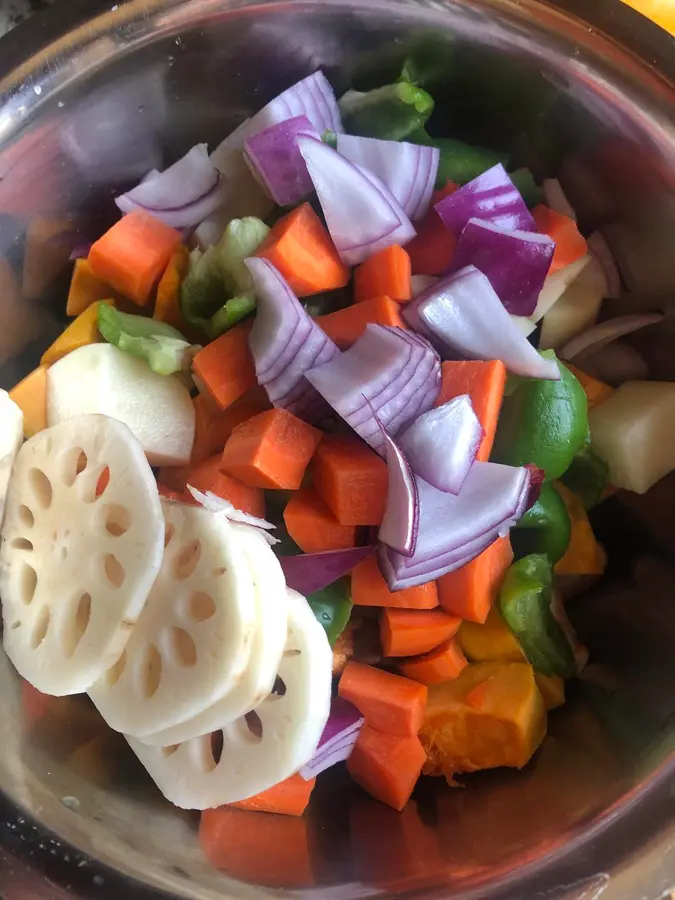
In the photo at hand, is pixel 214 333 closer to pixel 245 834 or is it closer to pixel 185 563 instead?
pixel 185 563

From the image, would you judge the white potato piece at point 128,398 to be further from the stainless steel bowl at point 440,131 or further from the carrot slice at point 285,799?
the carrot slice at point 285,799

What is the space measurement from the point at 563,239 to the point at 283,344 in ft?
1.39

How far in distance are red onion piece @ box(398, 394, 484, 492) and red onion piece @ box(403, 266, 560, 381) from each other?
10 centimetres

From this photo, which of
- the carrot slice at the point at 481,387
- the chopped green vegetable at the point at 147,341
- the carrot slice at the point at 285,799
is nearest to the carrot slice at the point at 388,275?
the carrot slice at the point at 481,387

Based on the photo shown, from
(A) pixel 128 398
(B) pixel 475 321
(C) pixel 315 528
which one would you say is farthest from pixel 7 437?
(B) pixel 475 321

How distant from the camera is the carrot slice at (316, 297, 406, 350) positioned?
0.95 meters

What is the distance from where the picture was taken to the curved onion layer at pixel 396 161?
1.00 m

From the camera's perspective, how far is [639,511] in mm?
1104

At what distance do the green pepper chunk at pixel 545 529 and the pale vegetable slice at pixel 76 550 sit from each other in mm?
494

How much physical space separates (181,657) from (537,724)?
496mm

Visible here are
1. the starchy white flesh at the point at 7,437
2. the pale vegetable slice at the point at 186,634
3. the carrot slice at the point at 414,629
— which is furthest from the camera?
the carrot slice at the point at 414,629

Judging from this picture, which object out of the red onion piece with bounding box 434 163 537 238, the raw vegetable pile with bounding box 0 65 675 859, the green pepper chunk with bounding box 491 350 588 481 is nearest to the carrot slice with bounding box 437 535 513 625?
the raw vegetable pile with bounding box 0 65 675 859

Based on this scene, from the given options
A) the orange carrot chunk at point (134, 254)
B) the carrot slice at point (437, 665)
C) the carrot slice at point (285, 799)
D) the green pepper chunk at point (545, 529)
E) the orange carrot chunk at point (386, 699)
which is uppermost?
the orange carrot chunk at point (134, 254)

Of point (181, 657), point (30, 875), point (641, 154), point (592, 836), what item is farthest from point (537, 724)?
point (641, 154)
